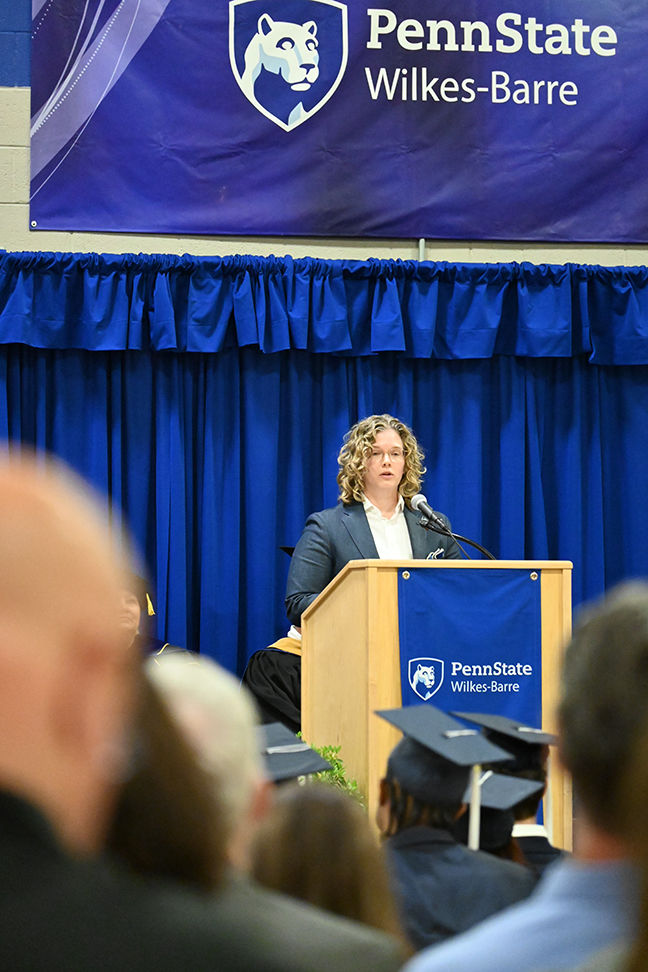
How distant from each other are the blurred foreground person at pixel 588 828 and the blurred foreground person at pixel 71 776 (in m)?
0.50

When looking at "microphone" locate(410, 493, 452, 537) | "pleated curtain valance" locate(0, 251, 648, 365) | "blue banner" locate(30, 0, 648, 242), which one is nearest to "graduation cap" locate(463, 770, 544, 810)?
"microphone" locate(410, 493, 452, 537)

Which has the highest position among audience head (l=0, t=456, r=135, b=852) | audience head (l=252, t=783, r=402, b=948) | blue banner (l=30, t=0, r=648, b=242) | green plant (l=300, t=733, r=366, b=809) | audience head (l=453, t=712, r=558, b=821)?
Result: blue banner (l=30, t=0, r=648, b=242)

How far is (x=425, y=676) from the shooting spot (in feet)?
10.7

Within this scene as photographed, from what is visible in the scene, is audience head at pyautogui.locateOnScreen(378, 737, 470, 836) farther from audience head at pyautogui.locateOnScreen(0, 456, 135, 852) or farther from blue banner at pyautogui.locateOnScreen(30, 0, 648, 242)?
blue banner at pyautogui.locateOnScreen(30, 0, 648, 242)

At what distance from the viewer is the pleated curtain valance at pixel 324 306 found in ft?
20.1

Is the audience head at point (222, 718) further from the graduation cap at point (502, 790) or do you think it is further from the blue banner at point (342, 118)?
the blue banner at point (342, 118)

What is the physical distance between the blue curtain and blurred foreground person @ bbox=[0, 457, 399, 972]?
575 cm

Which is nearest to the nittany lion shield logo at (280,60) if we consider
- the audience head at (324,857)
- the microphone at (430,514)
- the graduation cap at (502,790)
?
the microphone at (430,514)

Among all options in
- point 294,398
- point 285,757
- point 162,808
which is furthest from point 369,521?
point 162,808

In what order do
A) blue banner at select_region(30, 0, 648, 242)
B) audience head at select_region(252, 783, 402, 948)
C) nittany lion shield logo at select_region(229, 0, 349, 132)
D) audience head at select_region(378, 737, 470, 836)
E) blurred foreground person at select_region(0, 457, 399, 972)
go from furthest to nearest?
nittany lion shield logo at select_region(229, 0, 349, 132) < blue banner at select_region(30, 0, 648, 242) < audience head at select_region(378, 737, 470, 836) < audience head at select_region(252, 783, 402, 948) < blurred foreground person at select_region(0, 457, 399, 972)

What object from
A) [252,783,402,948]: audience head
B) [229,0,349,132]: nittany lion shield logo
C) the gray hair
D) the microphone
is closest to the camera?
the gray hair

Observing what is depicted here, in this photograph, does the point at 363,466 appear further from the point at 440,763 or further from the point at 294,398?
the point at 440,763

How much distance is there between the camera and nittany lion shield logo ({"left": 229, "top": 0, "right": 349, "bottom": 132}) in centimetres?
635

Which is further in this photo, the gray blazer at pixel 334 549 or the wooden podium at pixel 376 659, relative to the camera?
the gray blazer at pixel 334 549
